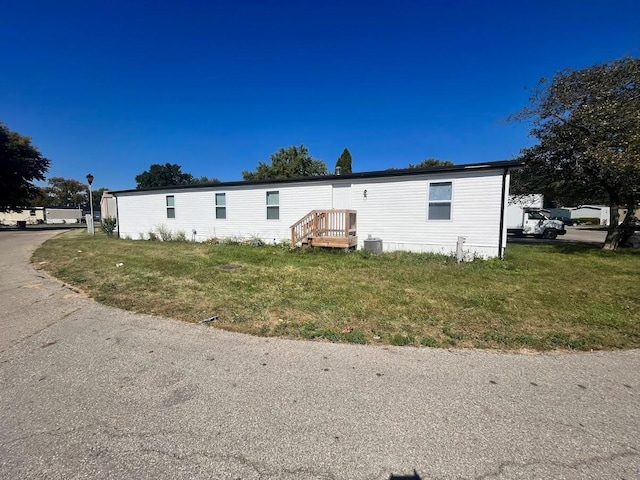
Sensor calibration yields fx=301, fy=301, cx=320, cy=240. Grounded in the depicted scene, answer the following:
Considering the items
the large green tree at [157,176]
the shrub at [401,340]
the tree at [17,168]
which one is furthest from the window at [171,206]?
the large green tree at [157,176]

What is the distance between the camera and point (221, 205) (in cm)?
1363

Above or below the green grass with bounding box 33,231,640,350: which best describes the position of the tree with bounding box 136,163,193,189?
above

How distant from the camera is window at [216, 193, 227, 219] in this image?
13.5m

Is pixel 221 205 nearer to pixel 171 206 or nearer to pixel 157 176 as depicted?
pixel 171 206

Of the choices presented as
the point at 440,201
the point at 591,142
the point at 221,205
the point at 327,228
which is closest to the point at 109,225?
the point at 221,205

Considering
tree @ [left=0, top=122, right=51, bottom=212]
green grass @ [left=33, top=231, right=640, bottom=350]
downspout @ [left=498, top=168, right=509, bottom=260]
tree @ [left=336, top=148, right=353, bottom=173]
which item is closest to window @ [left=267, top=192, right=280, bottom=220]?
green grass @ [left=33, top=231, right=640, bottom=350]

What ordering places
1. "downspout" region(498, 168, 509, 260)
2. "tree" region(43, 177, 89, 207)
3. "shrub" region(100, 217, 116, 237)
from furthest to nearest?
"tree" region(43, 177, 89, 207) < "shrub" region(100, 217, 116, 237) < "downspout" region(498, 168, 509, 260)

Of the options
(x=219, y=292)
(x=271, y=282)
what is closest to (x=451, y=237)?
(x=271, y=282)

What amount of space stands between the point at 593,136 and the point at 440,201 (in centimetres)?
584

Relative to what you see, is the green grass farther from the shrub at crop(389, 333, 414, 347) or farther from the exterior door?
the exterior door

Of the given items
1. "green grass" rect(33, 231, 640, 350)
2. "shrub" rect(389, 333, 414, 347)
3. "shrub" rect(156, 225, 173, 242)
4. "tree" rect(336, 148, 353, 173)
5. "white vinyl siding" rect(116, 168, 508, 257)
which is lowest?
"shrub" rect(389, 333, 414, 347)

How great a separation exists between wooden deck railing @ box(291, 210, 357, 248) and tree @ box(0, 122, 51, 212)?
105ft

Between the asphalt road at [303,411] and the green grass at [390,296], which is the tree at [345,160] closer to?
the green grass at [390,296]

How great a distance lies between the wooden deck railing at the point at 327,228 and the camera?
10312mm
